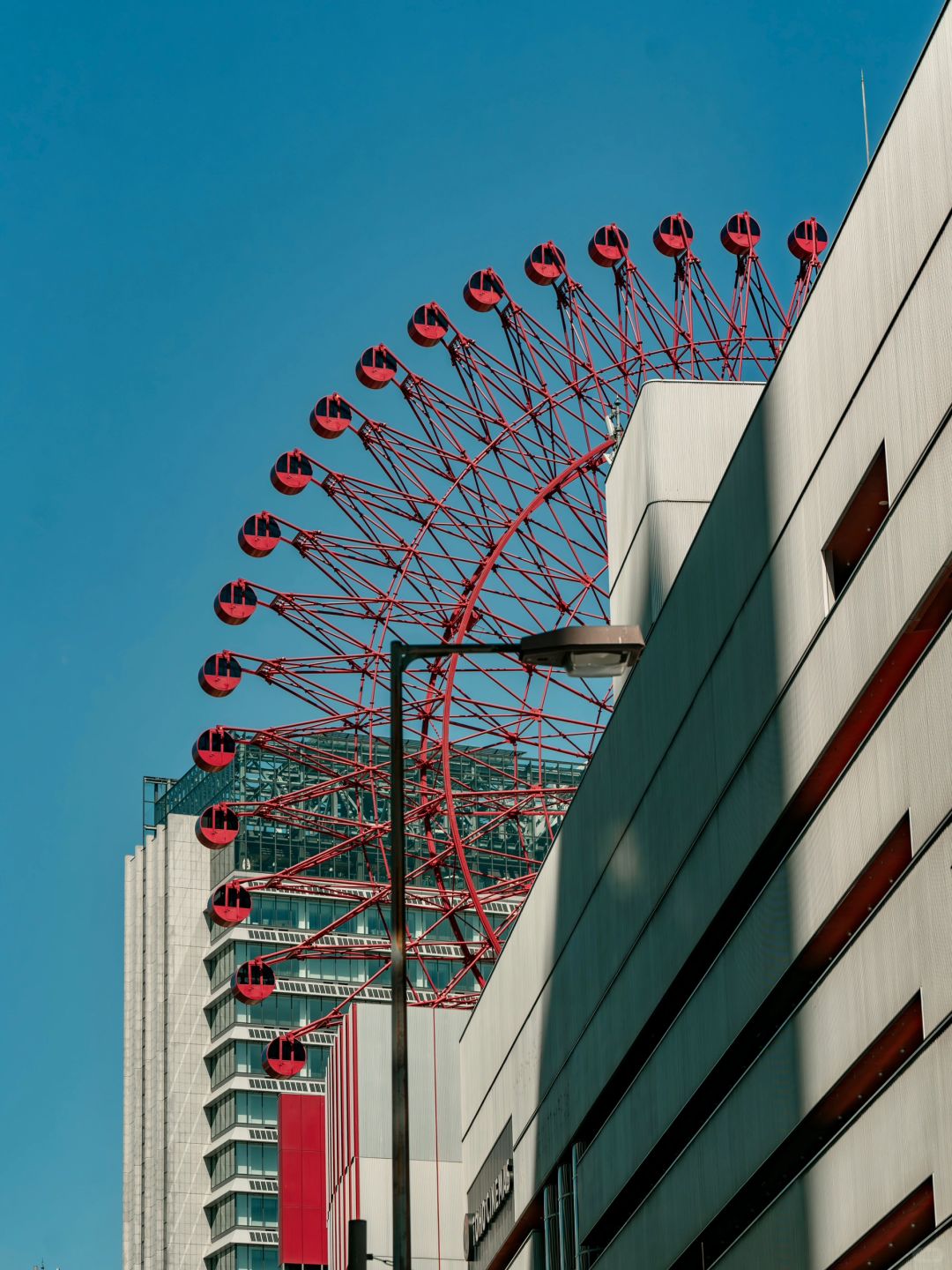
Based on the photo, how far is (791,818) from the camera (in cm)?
2575

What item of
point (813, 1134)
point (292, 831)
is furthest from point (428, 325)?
point (292, 831)

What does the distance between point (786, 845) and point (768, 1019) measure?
2129 millimetres

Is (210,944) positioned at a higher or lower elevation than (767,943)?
higher

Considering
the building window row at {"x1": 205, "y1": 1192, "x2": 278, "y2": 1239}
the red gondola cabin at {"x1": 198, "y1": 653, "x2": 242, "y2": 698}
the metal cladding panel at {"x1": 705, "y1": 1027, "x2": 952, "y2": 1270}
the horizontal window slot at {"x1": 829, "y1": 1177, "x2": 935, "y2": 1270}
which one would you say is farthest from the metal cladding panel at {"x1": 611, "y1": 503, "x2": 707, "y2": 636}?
the building window row at {"x1": 205, "y1": 1192, "x2": 278, "y2": 1239}

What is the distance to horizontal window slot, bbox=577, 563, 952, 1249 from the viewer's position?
853 inches

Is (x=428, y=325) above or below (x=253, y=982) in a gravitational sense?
above

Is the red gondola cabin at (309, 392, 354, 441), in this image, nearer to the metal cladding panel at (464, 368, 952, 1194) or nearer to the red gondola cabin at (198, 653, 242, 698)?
the red gondola cabin at (198, 653, 242, 698)

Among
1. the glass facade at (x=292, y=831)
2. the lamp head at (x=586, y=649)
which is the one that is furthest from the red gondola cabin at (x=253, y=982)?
the glass facade at (x=292, y=831)

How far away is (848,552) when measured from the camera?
24.4 meters

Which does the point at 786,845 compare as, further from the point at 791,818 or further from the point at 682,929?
the point at 682,929

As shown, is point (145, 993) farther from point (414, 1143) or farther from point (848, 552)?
point (848, 552)

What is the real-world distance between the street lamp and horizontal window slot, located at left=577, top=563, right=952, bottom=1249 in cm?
313

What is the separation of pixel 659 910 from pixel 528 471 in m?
25.2

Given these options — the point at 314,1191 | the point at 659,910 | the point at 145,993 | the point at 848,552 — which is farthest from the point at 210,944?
the point at 848,552
